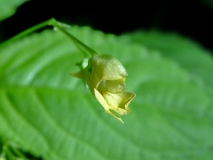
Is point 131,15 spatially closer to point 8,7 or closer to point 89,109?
point 89,109

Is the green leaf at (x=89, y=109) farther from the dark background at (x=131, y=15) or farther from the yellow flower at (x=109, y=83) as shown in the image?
the dark background at (x=131, y=15)

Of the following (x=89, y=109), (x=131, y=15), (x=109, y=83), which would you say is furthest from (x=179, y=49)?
(x=109, y=83)

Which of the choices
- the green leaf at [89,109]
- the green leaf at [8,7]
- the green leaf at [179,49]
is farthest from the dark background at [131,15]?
the green leaf at [8,7]

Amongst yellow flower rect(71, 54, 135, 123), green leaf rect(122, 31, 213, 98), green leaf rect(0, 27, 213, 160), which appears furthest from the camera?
green leaf rect(122, 31, 213, 98)

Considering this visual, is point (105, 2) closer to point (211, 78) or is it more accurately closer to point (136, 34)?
point (136, 34)

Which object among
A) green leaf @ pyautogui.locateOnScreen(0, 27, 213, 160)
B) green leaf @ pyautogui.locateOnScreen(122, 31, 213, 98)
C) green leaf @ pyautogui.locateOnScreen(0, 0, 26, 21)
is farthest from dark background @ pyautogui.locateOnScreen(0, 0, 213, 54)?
green leaf @ pyautogui.locateOnScreen(0, 0, 26, 21)

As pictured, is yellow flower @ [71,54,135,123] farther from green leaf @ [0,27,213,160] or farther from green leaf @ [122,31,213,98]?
green leaf @ [122,31,213,98]

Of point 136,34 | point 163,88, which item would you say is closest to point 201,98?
point 163,88
